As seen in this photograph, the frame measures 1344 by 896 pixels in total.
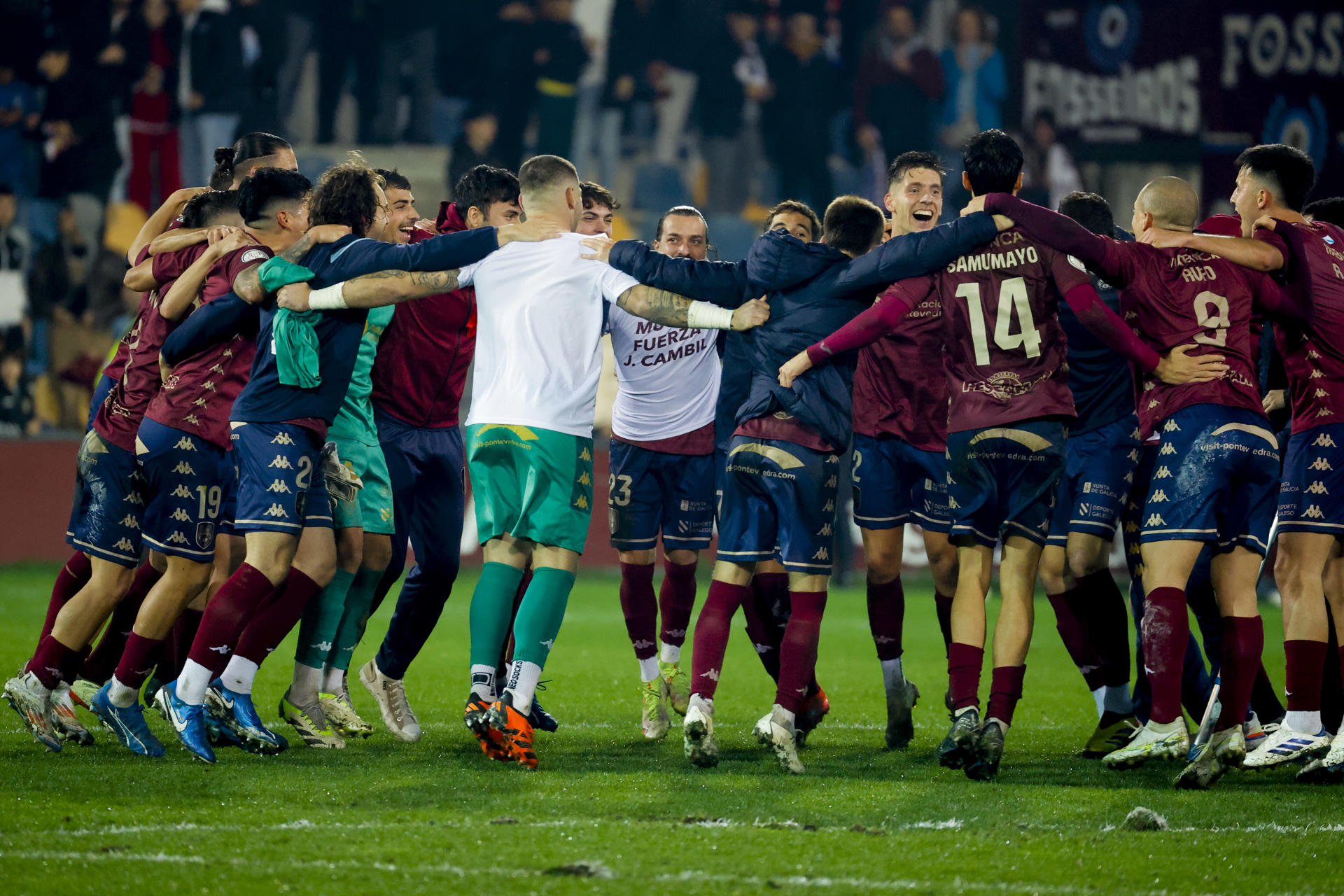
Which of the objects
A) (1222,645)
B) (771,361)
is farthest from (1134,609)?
(771,361)

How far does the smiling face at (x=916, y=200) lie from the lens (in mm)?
6688

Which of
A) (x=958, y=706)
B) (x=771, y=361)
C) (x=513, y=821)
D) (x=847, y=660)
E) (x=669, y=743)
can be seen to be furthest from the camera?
(x=847, y=660)

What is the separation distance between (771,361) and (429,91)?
12872 millimetres

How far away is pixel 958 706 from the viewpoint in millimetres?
5617

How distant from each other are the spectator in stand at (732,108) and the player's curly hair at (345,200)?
39.6 feet

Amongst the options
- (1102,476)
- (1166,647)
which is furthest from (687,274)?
(1166,647)

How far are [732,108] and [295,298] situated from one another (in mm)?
13068

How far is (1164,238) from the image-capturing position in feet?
19.3

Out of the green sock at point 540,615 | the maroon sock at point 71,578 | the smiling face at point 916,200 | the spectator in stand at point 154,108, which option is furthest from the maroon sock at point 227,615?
the spectator in stand at point 154,108

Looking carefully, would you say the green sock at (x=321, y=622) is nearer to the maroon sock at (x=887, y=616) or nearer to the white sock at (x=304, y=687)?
the white sock at (x=304, y=687)

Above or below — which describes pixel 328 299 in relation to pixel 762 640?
above

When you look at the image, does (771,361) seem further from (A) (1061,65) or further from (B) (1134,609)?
(A) (1061,65)

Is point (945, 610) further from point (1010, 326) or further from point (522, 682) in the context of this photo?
point (522, 682)

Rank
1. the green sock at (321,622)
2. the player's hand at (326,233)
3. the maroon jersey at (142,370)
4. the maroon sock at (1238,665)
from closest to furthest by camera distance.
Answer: the maroon sock at (1238,665) → the player's hand at (326,233) → the maroon jersey at (142,370) → the green sock at (321,622)
